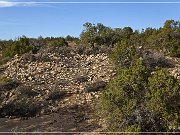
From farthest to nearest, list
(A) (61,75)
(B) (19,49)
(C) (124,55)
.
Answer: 1. (B) (19,49)
2. (A) (61,75)
3. (C) (124,55)

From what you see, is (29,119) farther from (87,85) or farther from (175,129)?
(175,129)

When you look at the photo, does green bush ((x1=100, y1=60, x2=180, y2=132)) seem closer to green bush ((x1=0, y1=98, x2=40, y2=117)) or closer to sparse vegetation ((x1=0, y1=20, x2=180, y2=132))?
sparse vegetation ((x1=0, y1=20, x2=180, y2=132))

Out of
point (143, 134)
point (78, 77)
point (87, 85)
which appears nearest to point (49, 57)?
point (78, 77)

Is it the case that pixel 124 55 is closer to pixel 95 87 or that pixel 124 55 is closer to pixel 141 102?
pixel 95 87

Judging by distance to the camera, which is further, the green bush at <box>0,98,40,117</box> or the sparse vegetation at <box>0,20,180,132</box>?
the green bush at <box>0,98,40,117</box>

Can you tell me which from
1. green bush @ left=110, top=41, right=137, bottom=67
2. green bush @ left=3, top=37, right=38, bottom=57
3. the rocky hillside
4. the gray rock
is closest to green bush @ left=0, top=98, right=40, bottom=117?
the rocky hillside

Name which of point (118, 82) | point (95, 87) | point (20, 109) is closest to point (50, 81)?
point (95, 87)

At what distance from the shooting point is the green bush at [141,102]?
9352 mm


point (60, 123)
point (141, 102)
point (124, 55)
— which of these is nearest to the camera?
point (141, 102)

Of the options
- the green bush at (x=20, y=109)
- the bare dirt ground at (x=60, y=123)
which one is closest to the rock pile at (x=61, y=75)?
the green bush at (x=20, y=109)

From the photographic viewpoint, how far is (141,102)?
991 cm

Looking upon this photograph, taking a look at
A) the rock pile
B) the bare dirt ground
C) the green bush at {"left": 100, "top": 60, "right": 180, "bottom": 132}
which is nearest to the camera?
the green bush at {"left": 100, "top": 60, "right": 180, "bottom": 132}

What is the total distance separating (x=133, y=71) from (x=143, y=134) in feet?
5.14

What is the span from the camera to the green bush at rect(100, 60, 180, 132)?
935cm
